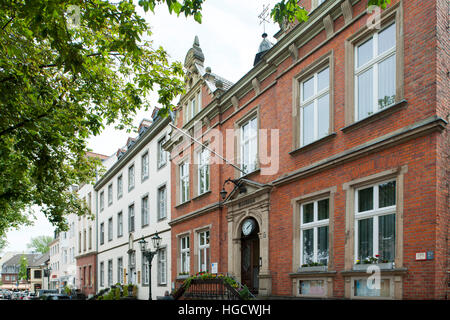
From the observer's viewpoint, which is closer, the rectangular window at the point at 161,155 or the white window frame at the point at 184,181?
the white window frame at the point at 184,181

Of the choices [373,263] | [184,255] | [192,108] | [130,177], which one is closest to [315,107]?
[373,263]

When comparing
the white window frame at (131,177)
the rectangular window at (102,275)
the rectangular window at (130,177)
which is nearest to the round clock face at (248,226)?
the white window frame at (131,177)

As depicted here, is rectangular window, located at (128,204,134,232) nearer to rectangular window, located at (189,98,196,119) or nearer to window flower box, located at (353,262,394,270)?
rectangular window, located at (189,98,196,119)

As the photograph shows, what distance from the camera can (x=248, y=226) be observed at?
14.1m

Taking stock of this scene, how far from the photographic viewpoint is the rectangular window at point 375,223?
8695 millimetres

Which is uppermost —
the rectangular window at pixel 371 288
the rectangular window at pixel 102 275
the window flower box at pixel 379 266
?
the window flower box at pixel 379 266

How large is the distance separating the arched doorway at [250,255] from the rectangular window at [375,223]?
471 cm

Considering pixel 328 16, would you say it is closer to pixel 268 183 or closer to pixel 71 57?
pixel 268 183

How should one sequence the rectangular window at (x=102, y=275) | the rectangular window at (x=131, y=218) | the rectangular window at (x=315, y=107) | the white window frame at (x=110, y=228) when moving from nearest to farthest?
the rectangular window at (x=315, y=107), the rectangular window at (x=131, y=218), the white window frame at (x=110, y=228), the rectangular window at (x=102, y=275)

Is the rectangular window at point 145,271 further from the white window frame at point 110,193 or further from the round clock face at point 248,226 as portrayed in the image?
the round clock face at point 248,226

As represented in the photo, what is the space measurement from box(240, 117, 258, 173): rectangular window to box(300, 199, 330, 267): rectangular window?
3.33m

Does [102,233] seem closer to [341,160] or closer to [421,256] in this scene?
[341,160]

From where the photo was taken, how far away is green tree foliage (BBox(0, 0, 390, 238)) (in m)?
7.23
